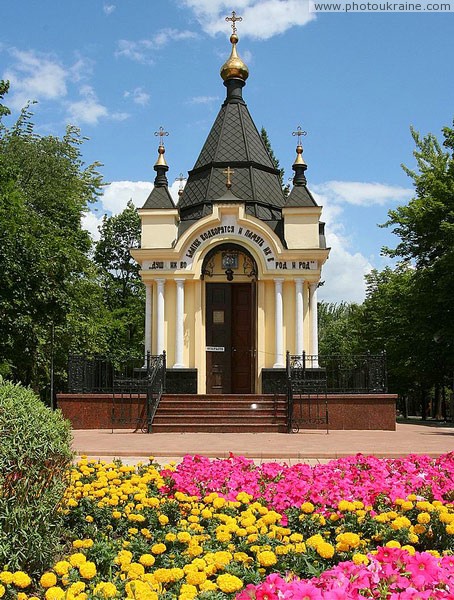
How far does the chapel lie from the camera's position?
18.3m

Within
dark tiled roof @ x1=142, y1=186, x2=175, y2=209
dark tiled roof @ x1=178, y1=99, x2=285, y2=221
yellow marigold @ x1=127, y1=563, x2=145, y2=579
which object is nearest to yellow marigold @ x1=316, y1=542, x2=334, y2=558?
yellow marigold @ x1=127, y1=563, x2=145, y2=579

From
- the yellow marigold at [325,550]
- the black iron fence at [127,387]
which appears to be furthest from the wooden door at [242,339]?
the yellow marigold at [325,550]

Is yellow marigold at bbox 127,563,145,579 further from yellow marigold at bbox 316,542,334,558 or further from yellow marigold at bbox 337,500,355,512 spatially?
yellow marigold at bbox 337,500,355,512

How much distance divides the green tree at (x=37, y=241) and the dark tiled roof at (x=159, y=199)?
134 inches

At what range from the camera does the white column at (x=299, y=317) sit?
18.1m

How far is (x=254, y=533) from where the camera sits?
14.1 ft

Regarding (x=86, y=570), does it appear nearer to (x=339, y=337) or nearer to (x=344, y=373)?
(x=344, y=373)

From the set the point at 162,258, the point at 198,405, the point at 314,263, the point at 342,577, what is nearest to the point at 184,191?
the point at 162,258

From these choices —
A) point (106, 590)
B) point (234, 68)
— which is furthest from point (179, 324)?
point (106, 590)

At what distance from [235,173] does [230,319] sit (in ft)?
15.6

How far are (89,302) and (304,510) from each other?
972 inches

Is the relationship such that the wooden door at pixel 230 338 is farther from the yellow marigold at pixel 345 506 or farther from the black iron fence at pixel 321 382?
the yellow marigold at pixel 345 506

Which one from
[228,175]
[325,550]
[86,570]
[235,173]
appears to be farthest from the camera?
[235,173]

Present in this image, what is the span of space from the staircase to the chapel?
148 centimetres
